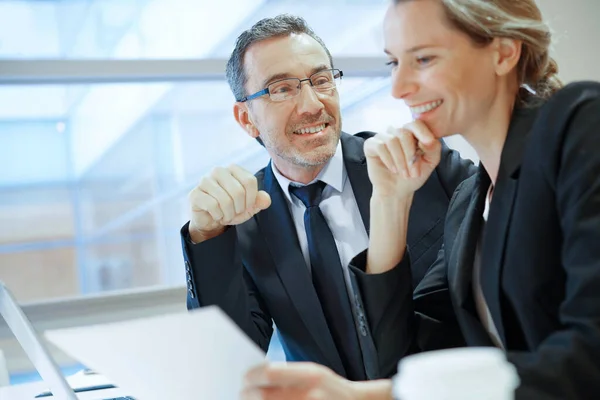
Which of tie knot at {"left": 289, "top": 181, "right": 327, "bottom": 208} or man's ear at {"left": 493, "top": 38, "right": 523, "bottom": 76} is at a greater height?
man's ear at {"left": 493, "top": 38, "right": 523, "bottom": 76}

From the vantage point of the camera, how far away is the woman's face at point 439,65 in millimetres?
1254

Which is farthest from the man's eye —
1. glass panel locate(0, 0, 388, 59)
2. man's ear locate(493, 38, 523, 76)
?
glass panel locate(0, 0, 388, 59)

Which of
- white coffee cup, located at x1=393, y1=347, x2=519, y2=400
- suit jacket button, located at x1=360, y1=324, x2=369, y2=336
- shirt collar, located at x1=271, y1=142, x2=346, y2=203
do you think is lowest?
suit jacket button, located at x1=360, y1=324, x2=369, y2=336

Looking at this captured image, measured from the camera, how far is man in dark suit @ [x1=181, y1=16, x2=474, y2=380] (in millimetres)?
1841

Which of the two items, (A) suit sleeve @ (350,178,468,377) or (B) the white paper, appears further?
(A) suit sleeve @ (350,178,468,377)

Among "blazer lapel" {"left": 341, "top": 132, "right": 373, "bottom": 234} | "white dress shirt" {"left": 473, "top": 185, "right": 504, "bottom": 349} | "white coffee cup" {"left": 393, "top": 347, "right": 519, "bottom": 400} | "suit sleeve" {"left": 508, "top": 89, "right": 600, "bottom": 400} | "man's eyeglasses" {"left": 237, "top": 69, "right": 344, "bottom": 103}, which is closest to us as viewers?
"white coffee cup" {"left": 393, "top": 347, "right": 519, "bottom": 400}

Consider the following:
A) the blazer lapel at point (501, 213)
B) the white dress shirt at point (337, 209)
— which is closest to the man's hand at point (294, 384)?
the blazer lapel at point (501, 213)

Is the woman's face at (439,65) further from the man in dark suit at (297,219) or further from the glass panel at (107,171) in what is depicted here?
the glass panel at (107,171)

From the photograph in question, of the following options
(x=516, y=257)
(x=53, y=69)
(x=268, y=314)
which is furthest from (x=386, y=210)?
(x=53, y=69)

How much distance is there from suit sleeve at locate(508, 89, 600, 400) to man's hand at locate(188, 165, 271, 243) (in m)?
0.74

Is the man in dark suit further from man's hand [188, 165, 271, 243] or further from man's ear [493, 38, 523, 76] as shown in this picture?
man's ear [493, 38, 523, 76]

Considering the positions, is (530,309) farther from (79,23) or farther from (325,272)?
(79,23)

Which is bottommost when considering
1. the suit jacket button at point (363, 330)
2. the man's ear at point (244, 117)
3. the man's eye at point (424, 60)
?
the suit jacket button at point (363, 330)

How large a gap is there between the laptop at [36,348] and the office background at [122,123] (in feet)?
7.49
